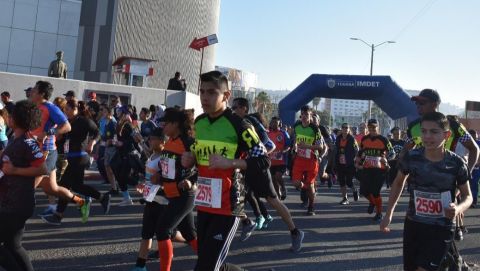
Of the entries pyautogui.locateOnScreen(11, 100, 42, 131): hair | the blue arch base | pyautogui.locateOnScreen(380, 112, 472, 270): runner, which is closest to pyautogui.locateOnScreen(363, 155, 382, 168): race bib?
pyautogui.locateOnScreen(380, 112, 472, 270): runner

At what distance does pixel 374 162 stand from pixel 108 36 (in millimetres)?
27850

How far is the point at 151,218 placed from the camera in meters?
5.32

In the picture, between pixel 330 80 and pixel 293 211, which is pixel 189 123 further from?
pixel 330 80

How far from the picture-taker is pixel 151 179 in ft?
17.8

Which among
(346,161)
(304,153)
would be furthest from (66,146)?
(346,161)

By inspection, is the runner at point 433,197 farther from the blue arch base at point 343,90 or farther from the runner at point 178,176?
the blue arch base at point 343,90

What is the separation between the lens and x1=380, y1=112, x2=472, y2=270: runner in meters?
4.05

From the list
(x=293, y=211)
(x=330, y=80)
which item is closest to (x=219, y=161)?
(x=293, y=211)

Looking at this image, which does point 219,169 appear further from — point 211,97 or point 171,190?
point 171,190

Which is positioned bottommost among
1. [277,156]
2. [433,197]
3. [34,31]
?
[433,197]

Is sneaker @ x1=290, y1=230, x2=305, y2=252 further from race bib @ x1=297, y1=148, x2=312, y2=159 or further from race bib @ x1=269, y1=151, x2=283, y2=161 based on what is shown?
race bib @ x1=269, y1=151, x2=283, y2=161

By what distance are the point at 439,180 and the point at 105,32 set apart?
33.3 metres

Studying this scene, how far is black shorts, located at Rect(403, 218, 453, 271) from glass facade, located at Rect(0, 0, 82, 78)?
1187 inches

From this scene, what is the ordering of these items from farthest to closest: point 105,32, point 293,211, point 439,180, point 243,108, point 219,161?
point 105,32 → point 293,211 → point 243,108 → point 439,180 → point 219,161
